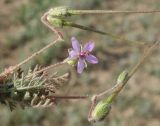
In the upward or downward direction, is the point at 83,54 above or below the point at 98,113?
above

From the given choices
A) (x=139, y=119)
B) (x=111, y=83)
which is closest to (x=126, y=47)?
(x=111, y=83)

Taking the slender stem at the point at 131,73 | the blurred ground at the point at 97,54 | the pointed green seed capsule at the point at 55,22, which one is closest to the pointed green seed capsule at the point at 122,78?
the slender stem at the point at 131,73

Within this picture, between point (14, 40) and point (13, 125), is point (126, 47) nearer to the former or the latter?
point (14, 40)

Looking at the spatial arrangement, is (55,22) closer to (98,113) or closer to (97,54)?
→ (98,113)

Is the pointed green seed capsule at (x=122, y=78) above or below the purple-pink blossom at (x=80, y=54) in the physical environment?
below

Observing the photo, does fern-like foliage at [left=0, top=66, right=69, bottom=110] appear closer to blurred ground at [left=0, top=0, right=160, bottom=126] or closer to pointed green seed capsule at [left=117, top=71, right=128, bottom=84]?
pointed green seed capsule at [left=117, top=71, right=128, bottom=84]

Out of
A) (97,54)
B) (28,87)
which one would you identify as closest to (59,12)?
(28,87)

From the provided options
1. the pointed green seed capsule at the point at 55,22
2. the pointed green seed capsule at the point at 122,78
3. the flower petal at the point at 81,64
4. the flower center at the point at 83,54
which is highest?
the pointed green seed capsule at the point at 55,22

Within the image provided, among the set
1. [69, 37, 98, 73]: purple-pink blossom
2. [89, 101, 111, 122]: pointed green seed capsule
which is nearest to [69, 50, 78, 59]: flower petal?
[69, 37, 98, 73]: purple-pink blossom

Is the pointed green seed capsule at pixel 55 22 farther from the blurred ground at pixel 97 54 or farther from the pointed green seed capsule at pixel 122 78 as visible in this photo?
the blurred ground at pixel 97 54

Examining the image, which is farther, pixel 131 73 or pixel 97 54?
pixel 97 54
